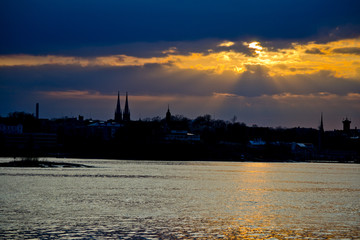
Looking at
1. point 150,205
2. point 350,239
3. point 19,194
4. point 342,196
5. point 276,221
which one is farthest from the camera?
point 342,196

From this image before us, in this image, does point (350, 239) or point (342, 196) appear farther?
point (342, 196)

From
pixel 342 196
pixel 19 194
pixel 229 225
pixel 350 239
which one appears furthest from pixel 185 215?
pixel 342 196

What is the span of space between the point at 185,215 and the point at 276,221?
6.41 meters

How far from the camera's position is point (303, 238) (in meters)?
31.3

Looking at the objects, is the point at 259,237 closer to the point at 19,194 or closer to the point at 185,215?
the point at 185,215

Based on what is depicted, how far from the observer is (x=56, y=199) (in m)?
48.6

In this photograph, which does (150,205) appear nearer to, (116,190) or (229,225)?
(229,225)

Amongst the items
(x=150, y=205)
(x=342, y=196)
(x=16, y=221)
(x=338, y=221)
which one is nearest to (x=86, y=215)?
(x=16, y=221)

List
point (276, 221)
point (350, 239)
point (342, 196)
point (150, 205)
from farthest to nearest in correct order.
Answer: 1. point (342, 196)
2. point (150, 205)
3. point (276, 221)
4. point (350, 239)

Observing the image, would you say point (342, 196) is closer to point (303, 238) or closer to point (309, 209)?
point (309, 209)

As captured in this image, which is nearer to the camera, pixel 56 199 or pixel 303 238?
pixel 303 238

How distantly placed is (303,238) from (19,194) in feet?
97.6

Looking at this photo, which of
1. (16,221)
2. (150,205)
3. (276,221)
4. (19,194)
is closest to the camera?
(16,221)

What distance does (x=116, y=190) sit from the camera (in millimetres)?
60219
